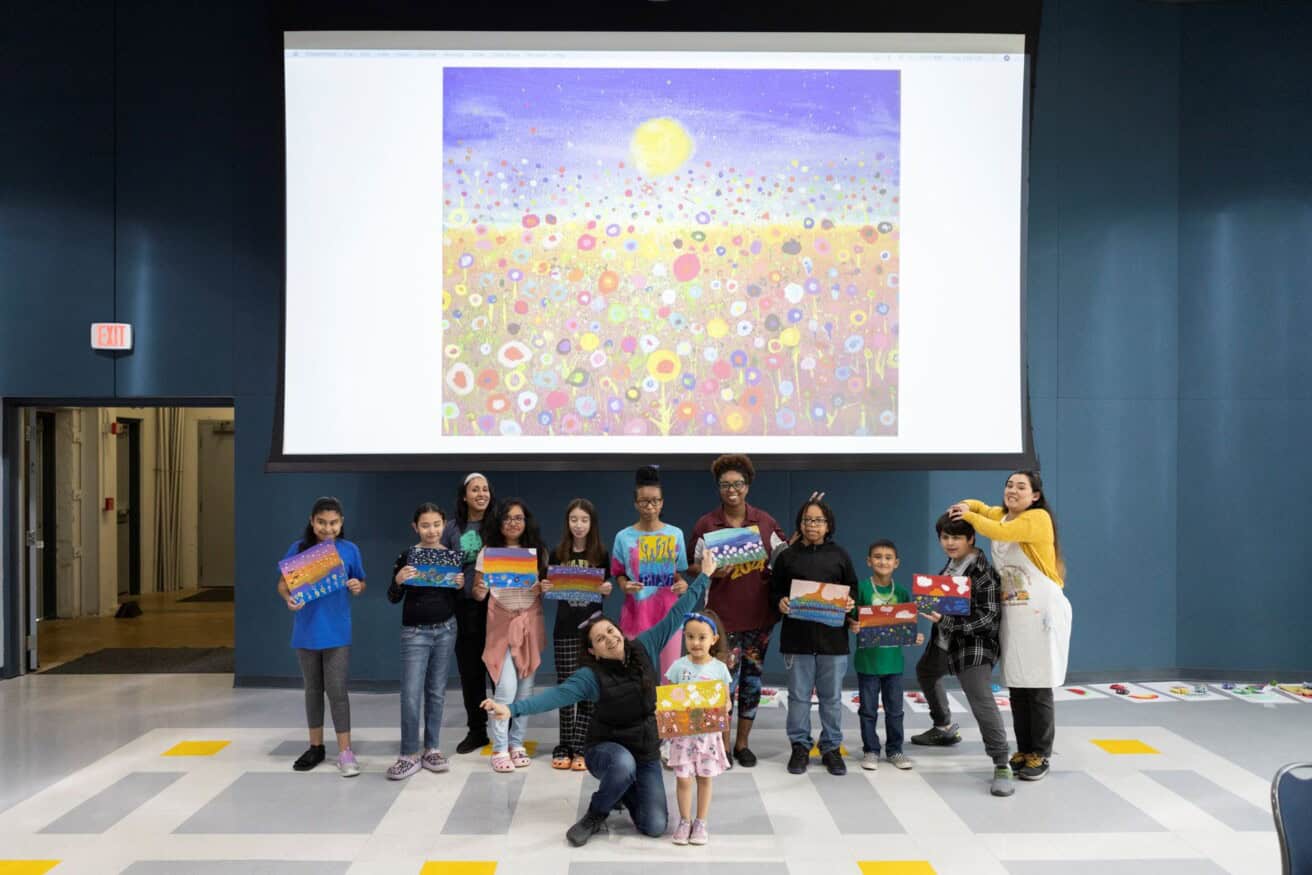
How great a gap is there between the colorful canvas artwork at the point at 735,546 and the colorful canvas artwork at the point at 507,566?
84cm

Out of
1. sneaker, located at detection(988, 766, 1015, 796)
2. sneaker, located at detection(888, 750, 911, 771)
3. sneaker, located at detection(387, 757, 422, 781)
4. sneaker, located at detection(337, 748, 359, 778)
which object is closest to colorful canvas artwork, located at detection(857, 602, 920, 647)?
sneaker, located at detection(888, 750, 911, 771)

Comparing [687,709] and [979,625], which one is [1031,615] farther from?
[687,709]

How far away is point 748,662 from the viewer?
4.66m

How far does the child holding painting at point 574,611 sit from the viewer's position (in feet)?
15.0

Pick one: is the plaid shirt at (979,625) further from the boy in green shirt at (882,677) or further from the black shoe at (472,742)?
the black shoe at (472,742)

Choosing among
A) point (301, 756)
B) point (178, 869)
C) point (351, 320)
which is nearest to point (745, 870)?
point (178, 869)

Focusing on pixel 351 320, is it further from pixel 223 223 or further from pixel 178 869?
pixel 178 869

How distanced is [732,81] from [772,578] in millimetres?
2881

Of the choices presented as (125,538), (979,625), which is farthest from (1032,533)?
(125,538)

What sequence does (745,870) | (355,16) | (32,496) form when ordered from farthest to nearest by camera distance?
(32,496), (355,16), (745,870)

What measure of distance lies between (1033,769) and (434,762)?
8.75 ft

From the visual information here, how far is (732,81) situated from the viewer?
225 inches

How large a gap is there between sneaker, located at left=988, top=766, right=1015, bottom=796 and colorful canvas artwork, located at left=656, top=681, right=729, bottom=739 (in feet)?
4.48

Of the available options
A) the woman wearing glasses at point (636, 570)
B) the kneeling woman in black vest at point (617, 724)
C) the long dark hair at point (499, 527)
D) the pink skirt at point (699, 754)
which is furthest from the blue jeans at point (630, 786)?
the long dark hair at point (499, 527)
